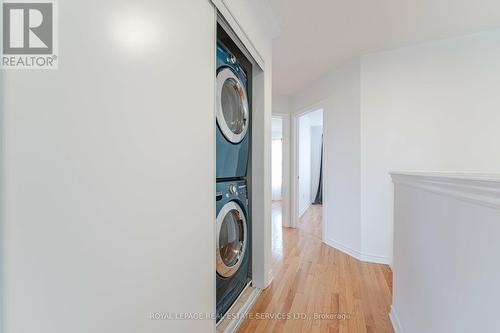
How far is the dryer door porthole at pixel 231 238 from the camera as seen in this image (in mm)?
1496

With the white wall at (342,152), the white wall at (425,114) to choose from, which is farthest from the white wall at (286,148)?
the white wall at (425,114)

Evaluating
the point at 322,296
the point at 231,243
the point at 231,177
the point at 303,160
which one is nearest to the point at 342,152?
the point at 322,296

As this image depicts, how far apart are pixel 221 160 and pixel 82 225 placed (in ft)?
3.19

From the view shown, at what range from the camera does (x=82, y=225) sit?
567mm

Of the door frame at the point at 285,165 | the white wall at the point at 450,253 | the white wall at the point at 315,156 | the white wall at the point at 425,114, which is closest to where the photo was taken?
the white wall at the point at 450,253

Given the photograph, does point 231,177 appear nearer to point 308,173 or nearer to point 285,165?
point 285,165

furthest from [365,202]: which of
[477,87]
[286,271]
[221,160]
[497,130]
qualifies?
[221,160]

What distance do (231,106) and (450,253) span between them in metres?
1.48

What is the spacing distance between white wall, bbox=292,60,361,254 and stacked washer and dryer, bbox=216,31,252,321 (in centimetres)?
153

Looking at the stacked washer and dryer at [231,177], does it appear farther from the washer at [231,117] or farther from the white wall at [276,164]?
the white wall at [276,164]

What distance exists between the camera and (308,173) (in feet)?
20.0

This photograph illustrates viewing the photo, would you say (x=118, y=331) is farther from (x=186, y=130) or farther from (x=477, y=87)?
(x=477, y=87)

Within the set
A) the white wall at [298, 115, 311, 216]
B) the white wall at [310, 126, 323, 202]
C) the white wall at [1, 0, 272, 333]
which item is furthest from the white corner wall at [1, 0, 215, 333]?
the white wall at [310, 126, 323, 202]

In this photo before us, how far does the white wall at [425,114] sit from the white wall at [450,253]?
1377 millimetres
